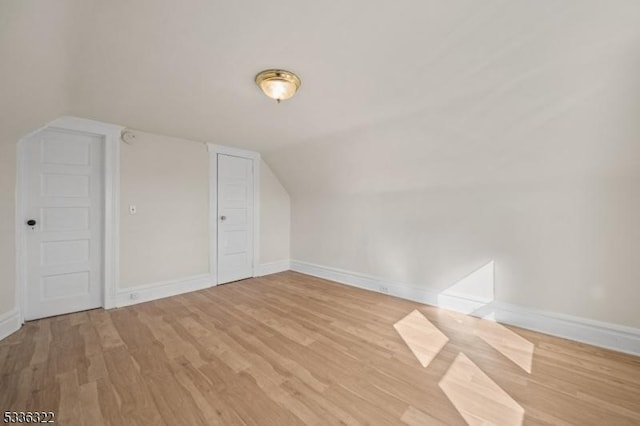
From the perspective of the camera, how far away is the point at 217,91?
2.26 metres

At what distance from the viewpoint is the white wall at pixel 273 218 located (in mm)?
4605

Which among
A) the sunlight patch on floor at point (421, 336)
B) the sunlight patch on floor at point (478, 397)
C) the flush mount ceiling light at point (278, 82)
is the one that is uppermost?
the flush mount ceiling light at point (278, 82)

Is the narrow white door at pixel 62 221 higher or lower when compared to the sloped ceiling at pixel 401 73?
lower

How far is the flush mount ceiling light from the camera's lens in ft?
6.35

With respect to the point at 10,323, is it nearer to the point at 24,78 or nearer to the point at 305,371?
the point at 24,78

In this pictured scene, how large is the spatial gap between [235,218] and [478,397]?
12.3ft

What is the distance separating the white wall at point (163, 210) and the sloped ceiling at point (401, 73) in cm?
58

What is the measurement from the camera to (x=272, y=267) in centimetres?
475

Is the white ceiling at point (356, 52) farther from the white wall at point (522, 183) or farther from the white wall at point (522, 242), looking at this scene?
the white wall at point (522, 242)

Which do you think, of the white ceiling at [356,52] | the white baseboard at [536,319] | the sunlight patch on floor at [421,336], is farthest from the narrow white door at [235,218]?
the sunlight patch on floor at [421,336]

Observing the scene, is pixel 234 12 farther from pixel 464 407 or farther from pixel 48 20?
pixel 464 407

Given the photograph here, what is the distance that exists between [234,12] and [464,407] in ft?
8.93

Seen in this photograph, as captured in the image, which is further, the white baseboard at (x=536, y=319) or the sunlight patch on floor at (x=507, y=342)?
the white baseboard at (x=536, y=319)

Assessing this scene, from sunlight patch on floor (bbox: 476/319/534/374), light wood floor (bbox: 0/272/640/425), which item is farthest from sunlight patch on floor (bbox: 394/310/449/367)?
sunlight patch on floor (bbox: 476/319/534/374)
